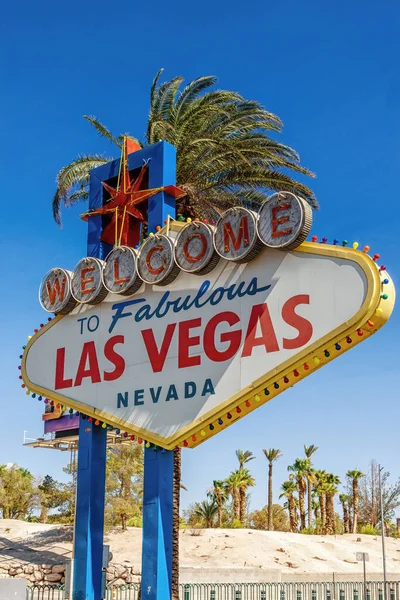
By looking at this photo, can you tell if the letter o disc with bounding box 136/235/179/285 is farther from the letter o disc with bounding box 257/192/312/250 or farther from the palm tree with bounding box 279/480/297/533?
the palm tree with bounding box 279/480/297/533

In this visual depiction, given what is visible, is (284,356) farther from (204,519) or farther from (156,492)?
(204,519)

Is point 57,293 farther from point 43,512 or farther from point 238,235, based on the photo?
point 43,512

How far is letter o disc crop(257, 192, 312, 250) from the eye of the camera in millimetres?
13828

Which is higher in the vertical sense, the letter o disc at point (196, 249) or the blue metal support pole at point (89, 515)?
the letter o disc at point (196, 249)

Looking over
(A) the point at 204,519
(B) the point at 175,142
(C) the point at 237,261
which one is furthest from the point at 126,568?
(A) the point at 204,519

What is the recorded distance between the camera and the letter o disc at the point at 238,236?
1445 cm


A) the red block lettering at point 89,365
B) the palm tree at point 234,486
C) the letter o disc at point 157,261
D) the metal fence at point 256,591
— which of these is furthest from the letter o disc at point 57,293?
the palm tree at point 234,486

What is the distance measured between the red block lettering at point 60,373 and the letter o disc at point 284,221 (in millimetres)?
6034

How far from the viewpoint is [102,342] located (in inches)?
669

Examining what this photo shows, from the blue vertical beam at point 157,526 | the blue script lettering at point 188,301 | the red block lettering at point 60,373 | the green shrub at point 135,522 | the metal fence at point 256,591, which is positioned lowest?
the metal fence at point 256,591

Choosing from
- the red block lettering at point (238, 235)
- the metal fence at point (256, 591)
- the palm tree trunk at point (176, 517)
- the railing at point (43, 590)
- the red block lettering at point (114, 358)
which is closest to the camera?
the red block lettering at point (238, 235)

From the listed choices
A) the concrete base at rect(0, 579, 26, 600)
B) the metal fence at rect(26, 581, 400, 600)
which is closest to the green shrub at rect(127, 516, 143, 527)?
the metal fence at rect(26, 581, 400, 600)

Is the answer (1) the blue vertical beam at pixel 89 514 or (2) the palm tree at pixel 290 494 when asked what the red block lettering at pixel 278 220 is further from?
(2) the palm tree at pixel 290 494

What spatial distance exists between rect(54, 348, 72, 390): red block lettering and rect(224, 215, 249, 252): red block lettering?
204 inches
